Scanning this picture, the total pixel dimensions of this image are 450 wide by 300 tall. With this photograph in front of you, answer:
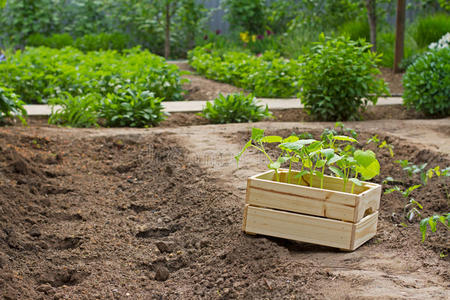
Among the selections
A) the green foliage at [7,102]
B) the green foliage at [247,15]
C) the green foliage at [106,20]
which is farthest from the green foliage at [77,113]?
the green foliage at [247,15]

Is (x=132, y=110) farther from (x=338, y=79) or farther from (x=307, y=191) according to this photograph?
(x=307, y=191)

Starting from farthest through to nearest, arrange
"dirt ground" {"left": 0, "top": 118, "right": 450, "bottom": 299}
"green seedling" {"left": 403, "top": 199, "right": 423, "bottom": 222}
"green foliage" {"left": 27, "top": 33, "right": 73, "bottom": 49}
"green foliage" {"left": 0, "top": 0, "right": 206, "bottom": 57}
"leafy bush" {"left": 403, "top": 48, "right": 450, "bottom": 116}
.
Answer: "green foliage" {"left": 0, "top": 0, "right": 206, "bottom": 57} → "green foliage" {"left": 27, "top": 33, "right": 73, "bottom": 49} → "leafy bush" {"left": 403, "top": 48, "right": 450, "bottom": 116} → "green seedling" {"left": 403, "top": 199, "right": 423, "bottom": 222} → "dirt ground" {"left": 0, "top": 118, "right": 450, "bottom": 299}

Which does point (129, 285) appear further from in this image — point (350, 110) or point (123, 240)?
point (350, 110)

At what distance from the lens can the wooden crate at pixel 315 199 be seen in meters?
2.77

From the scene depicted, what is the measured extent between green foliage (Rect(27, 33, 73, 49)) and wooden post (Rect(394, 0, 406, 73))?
7.79 meters

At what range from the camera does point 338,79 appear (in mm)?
6031

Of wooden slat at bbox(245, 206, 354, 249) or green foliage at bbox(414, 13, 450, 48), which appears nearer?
wooden slat at bbox(245, 206, 354, 249)

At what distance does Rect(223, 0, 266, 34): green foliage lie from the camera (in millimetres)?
14859

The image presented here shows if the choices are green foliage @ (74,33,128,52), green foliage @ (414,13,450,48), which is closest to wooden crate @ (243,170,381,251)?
green foliage @ (414,13,450,48)

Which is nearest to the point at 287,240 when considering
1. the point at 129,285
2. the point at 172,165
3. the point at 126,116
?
the point at 129,285

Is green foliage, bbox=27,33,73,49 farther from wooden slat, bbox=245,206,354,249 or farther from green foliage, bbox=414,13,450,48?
wooden slat, bbox=245,206,354,249

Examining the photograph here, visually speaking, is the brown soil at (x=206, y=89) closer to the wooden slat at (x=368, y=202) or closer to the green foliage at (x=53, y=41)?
the wooden slat at (x=368, y=202)

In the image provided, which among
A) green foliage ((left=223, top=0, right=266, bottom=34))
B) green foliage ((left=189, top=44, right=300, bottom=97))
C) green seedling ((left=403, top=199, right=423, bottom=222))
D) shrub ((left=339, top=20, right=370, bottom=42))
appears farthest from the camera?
green foliage ((left=223, top=0, right=266, bottom=34))

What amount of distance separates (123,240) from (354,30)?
917cm
